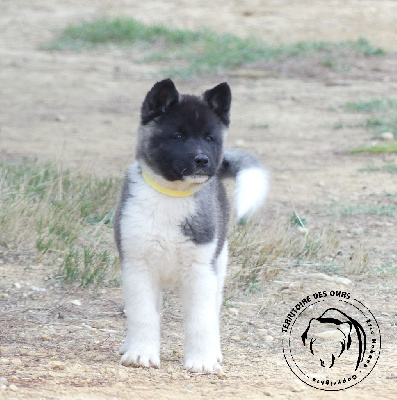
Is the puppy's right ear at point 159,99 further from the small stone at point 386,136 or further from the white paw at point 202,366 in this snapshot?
the small stone at point 386,136

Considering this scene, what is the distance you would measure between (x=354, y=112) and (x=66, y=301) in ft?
27.6

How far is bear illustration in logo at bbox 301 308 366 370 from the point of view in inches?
202

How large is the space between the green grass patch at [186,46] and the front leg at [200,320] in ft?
36.7

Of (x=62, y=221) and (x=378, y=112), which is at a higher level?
(x=62, y=221)

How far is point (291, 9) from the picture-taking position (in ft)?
71.8

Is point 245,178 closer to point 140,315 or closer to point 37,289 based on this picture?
point 140,315

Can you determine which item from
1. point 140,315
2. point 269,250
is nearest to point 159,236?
point 140,315

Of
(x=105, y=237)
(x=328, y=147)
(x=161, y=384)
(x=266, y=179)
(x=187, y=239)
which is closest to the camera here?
(x=161, y=384)

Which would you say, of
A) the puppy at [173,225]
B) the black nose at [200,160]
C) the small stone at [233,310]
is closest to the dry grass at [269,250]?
the small stone at [233,310]

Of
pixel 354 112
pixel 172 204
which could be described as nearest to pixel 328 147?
pixel 354 112

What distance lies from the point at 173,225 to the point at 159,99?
27.8 inches

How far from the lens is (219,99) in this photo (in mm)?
5102

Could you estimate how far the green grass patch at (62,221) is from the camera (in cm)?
632

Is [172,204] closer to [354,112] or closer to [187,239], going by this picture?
[187,239]
